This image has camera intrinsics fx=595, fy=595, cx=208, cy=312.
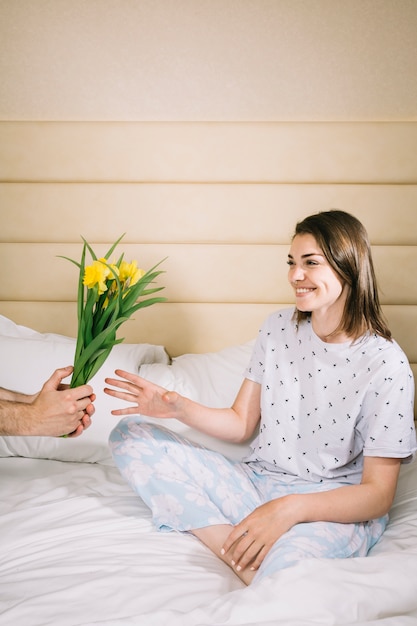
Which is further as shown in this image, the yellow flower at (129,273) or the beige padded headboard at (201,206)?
the beige padded headboard at (201,206)

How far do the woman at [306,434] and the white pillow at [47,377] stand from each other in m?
0.26

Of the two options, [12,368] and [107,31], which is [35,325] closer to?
[12,368]

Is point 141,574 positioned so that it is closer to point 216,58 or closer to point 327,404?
point 327,404

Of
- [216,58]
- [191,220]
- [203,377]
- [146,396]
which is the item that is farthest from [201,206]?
[146,396]

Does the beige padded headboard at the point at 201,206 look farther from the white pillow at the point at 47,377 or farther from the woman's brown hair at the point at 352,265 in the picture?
the woman's brown hair at the point at 352,265

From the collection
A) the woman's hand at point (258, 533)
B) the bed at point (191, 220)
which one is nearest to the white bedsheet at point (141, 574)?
the woman's hand at point (258, 533)

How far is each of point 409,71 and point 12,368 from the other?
5.39 ft

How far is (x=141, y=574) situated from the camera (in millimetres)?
1162

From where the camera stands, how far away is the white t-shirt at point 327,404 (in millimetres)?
1337

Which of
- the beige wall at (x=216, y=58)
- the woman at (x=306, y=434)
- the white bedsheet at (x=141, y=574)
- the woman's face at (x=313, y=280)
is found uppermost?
the beige wall at (x=216, y=58)

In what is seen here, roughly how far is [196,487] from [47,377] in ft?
2.11

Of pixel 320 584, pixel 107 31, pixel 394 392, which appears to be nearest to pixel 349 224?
pixel 394 392

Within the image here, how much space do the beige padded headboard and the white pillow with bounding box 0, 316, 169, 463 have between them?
0.97 ft

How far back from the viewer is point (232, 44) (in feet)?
6.70
